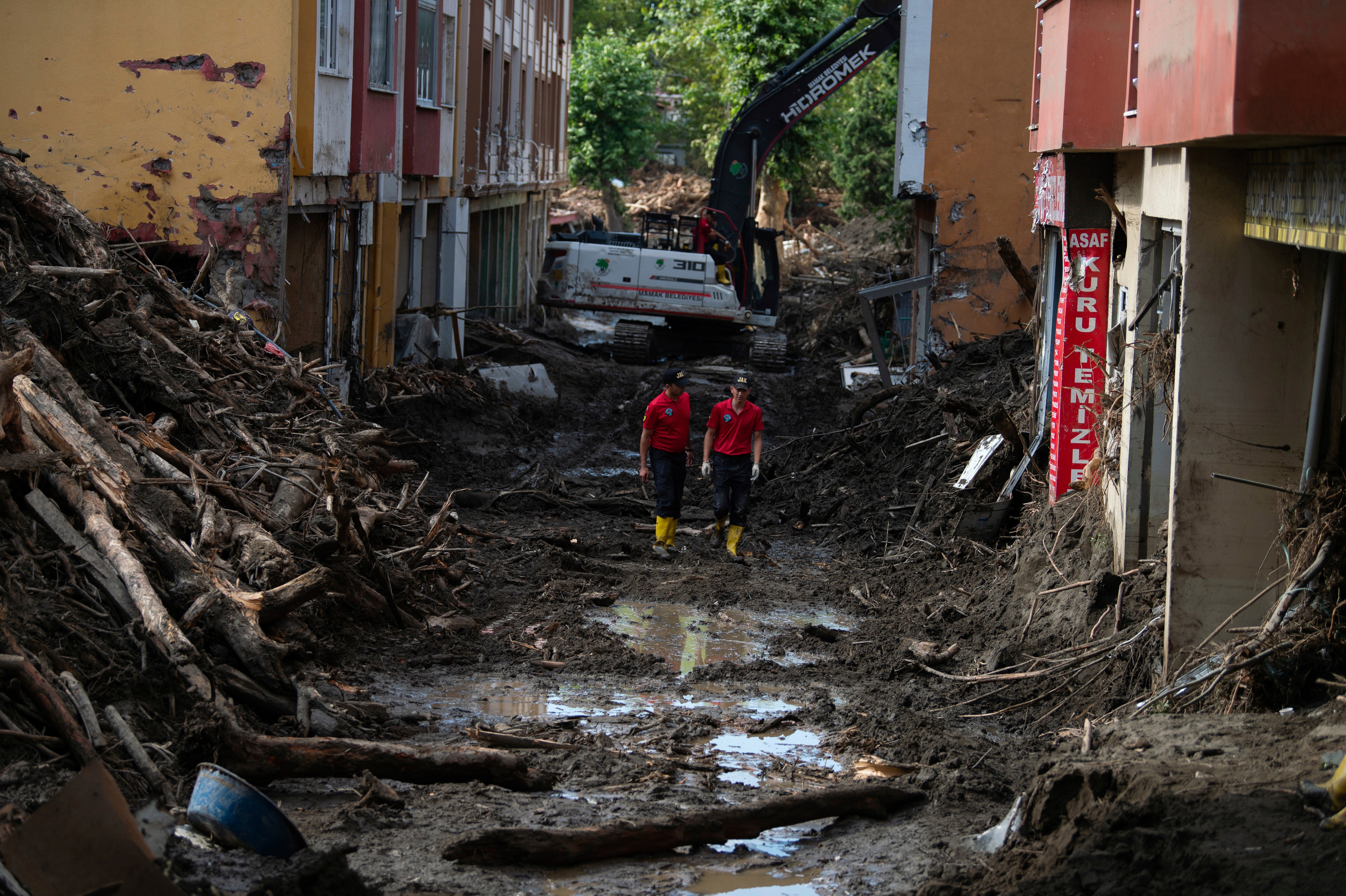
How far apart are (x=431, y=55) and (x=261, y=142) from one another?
6.94 m

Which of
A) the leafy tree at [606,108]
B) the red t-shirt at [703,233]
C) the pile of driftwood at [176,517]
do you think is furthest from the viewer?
the leafy tree at [606,108]

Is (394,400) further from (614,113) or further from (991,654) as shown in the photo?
(614,113)

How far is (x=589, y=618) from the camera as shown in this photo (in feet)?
30.1

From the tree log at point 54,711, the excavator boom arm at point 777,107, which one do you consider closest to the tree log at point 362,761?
the tree log at point 54,711

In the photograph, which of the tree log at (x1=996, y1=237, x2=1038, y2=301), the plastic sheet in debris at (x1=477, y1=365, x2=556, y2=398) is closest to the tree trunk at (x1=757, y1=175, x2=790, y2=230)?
the plastic sheet in debris at (x1=477, y1=365, x2=556, y2=398)

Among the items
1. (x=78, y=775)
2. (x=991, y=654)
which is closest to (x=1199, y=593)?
(x=991, y=654)

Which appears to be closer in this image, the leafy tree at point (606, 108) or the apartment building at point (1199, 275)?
the apartment building at point (1199, 275)

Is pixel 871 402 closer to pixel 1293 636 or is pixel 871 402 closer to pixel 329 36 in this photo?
pixel 329 36

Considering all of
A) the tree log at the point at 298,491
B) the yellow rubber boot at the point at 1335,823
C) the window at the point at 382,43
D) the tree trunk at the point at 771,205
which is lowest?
the yellow rubber boot at the point at 1335,823

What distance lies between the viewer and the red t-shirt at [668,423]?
1158cm

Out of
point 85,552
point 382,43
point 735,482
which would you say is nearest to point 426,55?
point 382,43

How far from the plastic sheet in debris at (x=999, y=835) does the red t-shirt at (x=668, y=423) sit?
265 inches

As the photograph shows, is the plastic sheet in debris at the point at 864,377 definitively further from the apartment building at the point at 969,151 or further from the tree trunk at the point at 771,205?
the tree trunk at the point at 771,205

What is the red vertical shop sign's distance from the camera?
30.2ft
